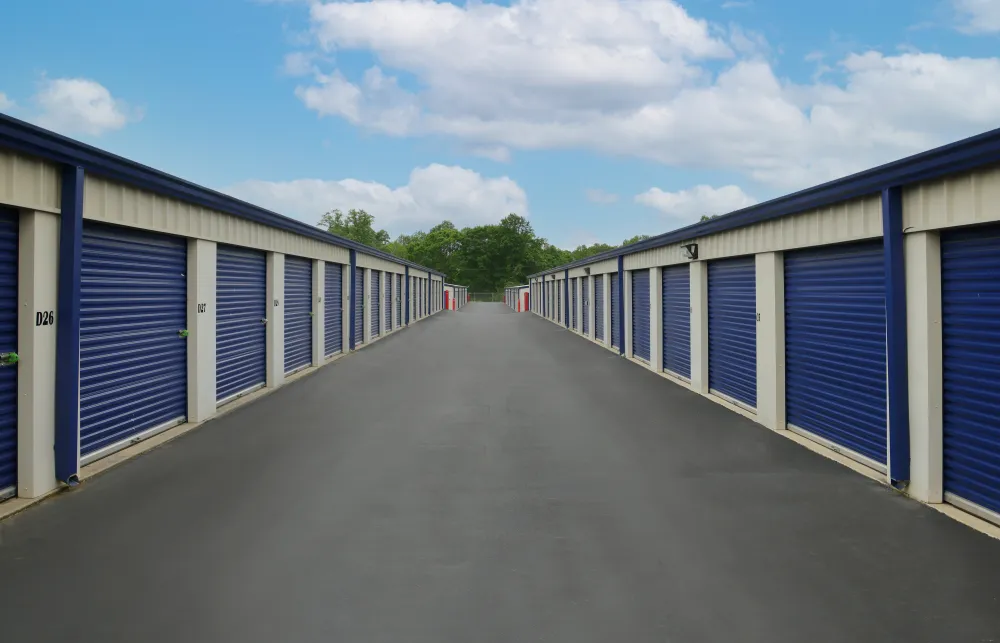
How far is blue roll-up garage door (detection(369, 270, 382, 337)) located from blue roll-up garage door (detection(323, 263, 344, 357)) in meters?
4.31

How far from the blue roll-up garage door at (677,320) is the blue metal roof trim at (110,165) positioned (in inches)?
368

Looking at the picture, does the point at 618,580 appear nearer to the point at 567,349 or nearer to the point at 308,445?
the point at 308,445

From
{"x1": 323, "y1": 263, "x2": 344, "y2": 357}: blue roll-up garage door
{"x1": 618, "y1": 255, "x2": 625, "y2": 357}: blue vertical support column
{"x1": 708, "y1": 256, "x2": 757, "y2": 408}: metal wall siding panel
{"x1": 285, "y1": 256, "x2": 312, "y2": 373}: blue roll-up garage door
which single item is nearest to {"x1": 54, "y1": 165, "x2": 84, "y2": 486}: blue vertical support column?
{"x1": 285, "y1": 256, "x2": 312, "y2": 373}: blue roll-up garage door

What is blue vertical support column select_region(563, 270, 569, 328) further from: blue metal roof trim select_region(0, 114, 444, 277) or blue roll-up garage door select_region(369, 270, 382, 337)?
blue metal roof trim select_region(0, 114, 444, 277)

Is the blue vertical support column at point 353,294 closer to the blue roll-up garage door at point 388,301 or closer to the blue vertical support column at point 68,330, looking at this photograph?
the blue roll-up garage door at point 388,301

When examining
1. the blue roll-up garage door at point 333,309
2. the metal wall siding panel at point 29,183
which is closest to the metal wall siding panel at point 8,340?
the metal wall siding panel at point 29,183

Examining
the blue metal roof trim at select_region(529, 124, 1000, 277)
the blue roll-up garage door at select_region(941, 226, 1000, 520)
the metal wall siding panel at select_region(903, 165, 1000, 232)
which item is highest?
the blue metal roof trim at select_region(529, 124, 1000, 277)

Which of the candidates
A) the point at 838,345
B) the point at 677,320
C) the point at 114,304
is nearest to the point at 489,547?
the point at 838,345

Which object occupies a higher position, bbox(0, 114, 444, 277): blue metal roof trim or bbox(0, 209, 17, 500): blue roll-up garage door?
bbox(0, 114, 444, 277): blue metal roof trim

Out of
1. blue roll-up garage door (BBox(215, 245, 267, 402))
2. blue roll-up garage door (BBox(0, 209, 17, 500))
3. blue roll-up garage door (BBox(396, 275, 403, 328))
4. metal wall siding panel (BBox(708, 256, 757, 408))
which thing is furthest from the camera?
blue roll-up garage door (BBox(396, 275, 403, 328))

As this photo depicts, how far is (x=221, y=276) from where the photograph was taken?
406 inches

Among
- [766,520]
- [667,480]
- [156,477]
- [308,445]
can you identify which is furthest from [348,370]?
[766,520]

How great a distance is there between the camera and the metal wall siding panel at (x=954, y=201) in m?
5.04

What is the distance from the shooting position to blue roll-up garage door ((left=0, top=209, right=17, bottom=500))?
221 inches
